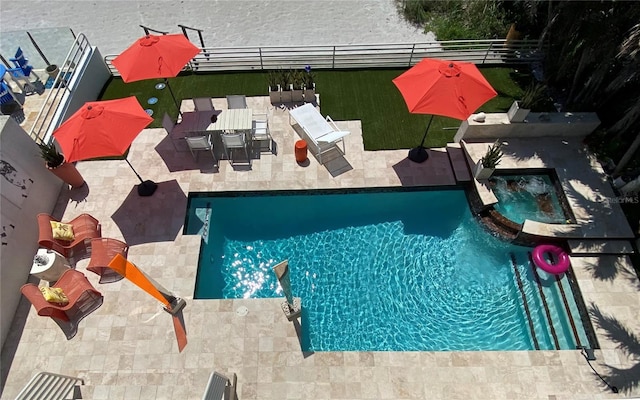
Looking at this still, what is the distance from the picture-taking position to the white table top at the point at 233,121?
1273 cm

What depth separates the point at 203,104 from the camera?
13.7 m

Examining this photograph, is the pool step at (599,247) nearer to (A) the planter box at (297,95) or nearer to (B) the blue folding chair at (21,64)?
(A) the planter box at (297,95)

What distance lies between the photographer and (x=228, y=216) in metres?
12.4

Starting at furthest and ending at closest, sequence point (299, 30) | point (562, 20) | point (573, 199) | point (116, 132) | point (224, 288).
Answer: point (299, 30) → point (562, 20) → point (573, 199) → point (224, 288) → point (116, 132)

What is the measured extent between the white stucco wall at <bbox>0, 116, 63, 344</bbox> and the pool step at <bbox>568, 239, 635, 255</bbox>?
16.0m

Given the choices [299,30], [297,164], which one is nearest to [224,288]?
[297,164]

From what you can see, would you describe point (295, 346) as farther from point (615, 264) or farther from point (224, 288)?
point (615, 264)

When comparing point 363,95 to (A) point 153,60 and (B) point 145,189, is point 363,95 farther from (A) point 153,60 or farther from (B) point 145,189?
(B) point 145,189

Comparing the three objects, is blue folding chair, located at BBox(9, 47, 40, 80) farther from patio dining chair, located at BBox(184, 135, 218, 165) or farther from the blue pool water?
the blue pool water

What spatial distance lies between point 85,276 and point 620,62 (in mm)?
17835

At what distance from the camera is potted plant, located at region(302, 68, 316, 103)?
14508mm

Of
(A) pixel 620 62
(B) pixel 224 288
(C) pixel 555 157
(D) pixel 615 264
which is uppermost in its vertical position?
(A) pixel 620 62

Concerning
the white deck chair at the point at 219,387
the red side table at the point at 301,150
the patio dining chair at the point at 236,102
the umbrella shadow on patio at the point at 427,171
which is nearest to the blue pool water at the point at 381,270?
the umbrella shadow on patio at the point at 427,171

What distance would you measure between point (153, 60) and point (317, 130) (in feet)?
18.6
